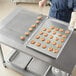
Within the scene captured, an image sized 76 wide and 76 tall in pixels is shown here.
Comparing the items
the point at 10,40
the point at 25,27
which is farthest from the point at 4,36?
the point at 25,27

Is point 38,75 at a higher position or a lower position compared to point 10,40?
lower

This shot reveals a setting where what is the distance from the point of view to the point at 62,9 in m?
1.45

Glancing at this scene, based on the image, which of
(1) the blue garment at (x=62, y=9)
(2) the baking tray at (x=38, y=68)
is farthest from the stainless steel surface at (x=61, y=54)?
(2) the baking tray at (x=38, y=68)

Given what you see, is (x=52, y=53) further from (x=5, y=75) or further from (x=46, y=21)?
(x=5, y=75)

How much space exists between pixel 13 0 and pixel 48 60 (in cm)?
133

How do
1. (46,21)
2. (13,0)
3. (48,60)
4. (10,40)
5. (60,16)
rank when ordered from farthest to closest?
(13,0), (60,16), (46,21), (10,40), (48,60)

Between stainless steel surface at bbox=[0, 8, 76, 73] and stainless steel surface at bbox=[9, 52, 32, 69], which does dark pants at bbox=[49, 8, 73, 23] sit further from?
stainless steel surface at bbox=[9, 52, 32, 69]

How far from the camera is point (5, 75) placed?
5.33 ft

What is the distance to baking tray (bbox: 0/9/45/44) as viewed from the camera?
1307 millimetres

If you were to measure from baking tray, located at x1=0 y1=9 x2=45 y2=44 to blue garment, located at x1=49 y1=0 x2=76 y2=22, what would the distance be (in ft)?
0.42

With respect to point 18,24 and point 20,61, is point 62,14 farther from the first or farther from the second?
point 20,61

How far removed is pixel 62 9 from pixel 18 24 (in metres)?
0.37

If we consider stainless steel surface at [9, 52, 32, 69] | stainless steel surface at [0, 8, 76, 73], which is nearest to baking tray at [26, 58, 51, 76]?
stainless steel surface at [9, 52, 32, 69]

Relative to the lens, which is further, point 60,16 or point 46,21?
point 60,16
